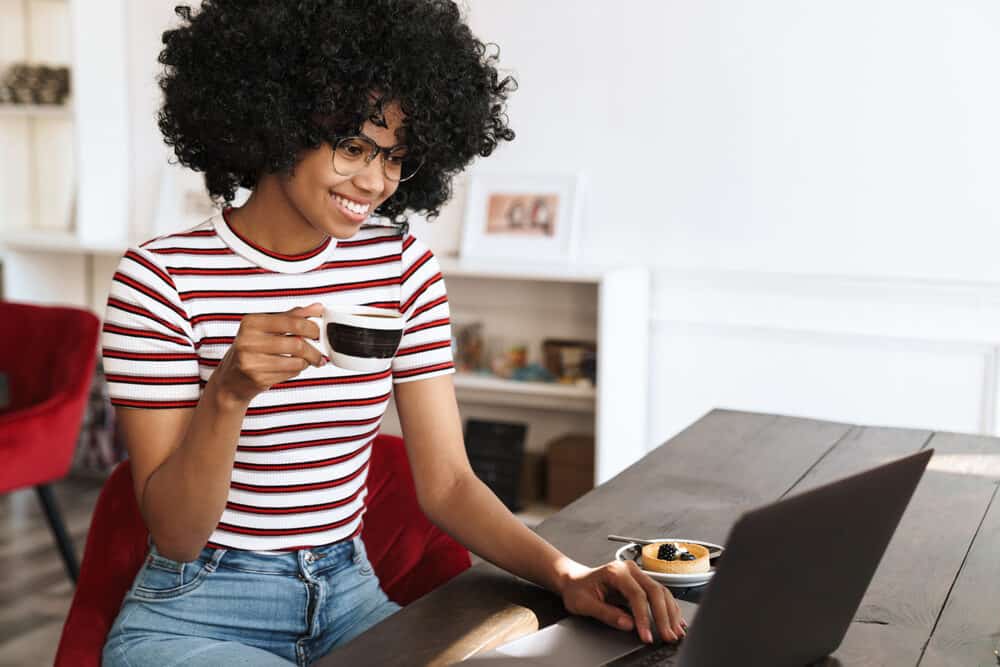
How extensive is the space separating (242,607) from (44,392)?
202cm

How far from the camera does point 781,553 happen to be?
0.88 meters

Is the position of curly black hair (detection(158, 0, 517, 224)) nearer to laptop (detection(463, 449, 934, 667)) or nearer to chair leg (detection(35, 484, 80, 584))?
laptop (detection(463, 449, 934, 667))

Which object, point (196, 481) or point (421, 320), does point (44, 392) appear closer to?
point (421, 320)

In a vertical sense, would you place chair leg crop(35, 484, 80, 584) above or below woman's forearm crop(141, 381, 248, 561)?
below

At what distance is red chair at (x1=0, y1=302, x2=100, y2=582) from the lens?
2957mm

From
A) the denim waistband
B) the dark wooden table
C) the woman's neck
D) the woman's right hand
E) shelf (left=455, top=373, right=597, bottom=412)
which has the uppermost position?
the woman's neck

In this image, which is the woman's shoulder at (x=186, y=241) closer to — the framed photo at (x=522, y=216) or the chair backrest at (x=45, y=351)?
the chair backrest at (x=45, y=351)

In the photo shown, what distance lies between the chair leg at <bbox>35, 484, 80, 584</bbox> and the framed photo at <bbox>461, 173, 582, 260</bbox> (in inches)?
59.1

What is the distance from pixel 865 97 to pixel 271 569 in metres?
2.46

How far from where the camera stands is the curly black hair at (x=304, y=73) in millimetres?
1378

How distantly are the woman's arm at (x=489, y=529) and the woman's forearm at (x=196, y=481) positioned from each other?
319 mm

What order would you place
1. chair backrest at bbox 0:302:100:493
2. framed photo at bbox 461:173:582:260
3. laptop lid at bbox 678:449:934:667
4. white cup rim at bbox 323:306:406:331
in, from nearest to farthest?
laptop lid at bbox 678:449:934:667 < white cup rim at bbox 323:306:406:331 < chair backrest at bbox 0:302:100:493 < framed photo at bbox 461:173:582:260

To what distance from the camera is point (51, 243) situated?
13.9 feet

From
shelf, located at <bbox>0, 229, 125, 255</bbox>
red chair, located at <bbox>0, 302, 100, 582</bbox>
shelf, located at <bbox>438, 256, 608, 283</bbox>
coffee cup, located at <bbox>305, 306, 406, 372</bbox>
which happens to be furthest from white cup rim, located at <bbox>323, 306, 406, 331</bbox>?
shelf, located at <bbox>0, 229, 125, 255</bbox>
